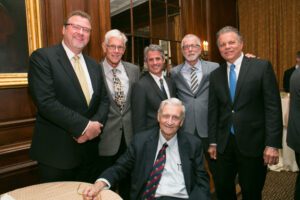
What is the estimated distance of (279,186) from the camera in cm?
357

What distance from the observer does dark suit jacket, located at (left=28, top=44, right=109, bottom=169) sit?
183 centimetres

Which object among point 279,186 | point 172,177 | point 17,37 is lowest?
point 279,186

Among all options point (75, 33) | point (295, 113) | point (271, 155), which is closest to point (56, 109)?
point (75, 33)

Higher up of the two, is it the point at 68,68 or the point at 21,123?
the point at 68,68

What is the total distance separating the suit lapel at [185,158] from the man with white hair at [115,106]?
0.63 metres

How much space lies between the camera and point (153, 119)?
2.40 meters

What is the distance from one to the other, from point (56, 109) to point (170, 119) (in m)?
0.72

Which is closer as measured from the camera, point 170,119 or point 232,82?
point 170,119

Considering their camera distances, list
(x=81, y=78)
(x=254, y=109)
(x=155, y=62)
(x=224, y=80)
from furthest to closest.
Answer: (x=155, y=62) → (x=224, y=80) → (x=254, y=109) → (x=81, y=78)

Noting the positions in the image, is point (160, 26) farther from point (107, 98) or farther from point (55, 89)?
point (55, 89)

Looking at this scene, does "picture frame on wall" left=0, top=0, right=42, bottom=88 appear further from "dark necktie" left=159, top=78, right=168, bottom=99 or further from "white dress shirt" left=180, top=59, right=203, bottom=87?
"white dress shirt" left=180, top=59, right=203, bottom=87

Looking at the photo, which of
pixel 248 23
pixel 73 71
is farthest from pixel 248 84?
pixel 248 23

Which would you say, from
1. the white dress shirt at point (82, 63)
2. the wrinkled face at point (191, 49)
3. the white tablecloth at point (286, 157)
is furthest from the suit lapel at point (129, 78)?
the white tablecloth at point (286, 157)

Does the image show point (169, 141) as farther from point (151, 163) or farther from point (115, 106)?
point (115, 106)
